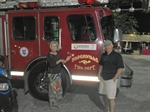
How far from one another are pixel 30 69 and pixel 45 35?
954 mm

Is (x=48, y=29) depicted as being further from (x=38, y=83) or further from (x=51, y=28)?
(x=38, y=83)

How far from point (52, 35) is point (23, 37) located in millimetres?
795

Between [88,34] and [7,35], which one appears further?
[7,35]

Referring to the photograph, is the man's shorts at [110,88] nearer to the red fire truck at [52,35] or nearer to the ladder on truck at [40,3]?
the red fire truck at [52,35]

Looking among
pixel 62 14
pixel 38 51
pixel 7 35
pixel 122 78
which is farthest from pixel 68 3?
pixel 122 78

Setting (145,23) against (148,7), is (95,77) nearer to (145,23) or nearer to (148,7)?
(148,7)

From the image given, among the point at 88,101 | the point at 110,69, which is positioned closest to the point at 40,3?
the point at 110,69

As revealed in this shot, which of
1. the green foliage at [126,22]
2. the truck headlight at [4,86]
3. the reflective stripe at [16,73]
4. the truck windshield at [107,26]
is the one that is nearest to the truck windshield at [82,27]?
the truck windshield at [107,26]

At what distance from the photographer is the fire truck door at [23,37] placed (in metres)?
5.39

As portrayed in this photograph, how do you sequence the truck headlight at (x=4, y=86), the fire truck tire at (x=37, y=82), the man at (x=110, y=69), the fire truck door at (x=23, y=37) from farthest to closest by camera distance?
the fire truck door at (x=23, y=37), the fire truck tire at (x=37, y=82), the man at (x=110, y=69), the truck headlight at (x=4, y=86)

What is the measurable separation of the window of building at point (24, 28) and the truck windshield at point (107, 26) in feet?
5.64

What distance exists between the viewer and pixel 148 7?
19.4 feet

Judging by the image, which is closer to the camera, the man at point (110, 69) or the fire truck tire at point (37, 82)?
the man at point (110, 69)

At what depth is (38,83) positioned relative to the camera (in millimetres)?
5477
